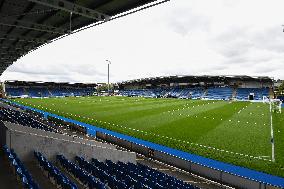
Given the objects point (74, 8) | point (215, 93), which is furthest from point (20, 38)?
point (215, 93)

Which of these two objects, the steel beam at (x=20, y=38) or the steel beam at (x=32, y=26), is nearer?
the steel beam at (x=32, y=26)

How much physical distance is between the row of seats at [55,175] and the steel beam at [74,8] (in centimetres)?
566

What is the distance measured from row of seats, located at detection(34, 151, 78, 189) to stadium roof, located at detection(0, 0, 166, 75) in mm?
5744

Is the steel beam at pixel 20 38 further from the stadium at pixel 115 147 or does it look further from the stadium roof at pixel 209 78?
the stadium roof at pixel 209 78

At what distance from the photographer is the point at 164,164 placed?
14711 mm

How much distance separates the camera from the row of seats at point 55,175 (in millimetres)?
6858

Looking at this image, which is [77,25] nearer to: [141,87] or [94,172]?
[94,172]

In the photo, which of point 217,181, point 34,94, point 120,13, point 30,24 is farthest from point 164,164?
point 34,94

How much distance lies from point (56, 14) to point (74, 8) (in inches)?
87.9

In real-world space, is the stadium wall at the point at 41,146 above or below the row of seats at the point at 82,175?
above

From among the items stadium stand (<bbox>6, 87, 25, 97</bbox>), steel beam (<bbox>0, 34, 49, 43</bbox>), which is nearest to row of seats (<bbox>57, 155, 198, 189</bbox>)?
steel beam (<bbox>0, 34, 49, 43</bbox>)

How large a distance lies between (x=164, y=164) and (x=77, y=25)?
8.97 meters

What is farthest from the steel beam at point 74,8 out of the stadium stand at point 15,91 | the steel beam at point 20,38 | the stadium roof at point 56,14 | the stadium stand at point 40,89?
the stadium stand at point 15,91

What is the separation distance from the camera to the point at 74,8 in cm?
1106
